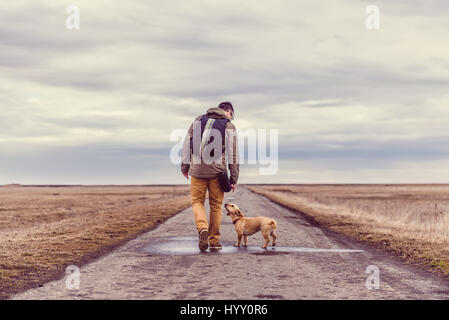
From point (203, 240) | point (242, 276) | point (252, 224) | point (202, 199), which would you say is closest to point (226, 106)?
point (202, 199)

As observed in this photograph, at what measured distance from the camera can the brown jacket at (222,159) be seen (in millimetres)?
8812

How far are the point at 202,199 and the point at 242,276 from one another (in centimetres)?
283

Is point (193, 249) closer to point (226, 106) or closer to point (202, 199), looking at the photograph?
→ point (202, 199)

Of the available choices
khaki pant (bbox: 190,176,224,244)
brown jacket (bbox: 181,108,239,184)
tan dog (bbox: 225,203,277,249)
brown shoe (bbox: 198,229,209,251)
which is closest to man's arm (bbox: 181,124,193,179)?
brown jacket (bbox: 181,108,239,184)

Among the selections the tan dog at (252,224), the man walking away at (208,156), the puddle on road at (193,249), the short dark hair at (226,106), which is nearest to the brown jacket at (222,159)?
the man walking away at (208,156)

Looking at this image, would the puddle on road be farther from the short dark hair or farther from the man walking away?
the short dark hair

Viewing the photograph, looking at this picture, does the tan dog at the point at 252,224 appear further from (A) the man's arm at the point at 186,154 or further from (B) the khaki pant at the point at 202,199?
(A) the man's arm at the point at 186,154

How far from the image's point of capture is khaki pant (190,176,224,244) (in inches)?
357

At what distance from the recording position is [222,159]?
898cm

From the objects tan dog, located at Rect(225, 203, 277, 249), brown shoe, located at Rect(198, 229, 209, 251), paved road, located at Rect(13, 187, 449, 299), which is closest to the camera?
paved road, located at Rect(13, 187, 449, 299)
